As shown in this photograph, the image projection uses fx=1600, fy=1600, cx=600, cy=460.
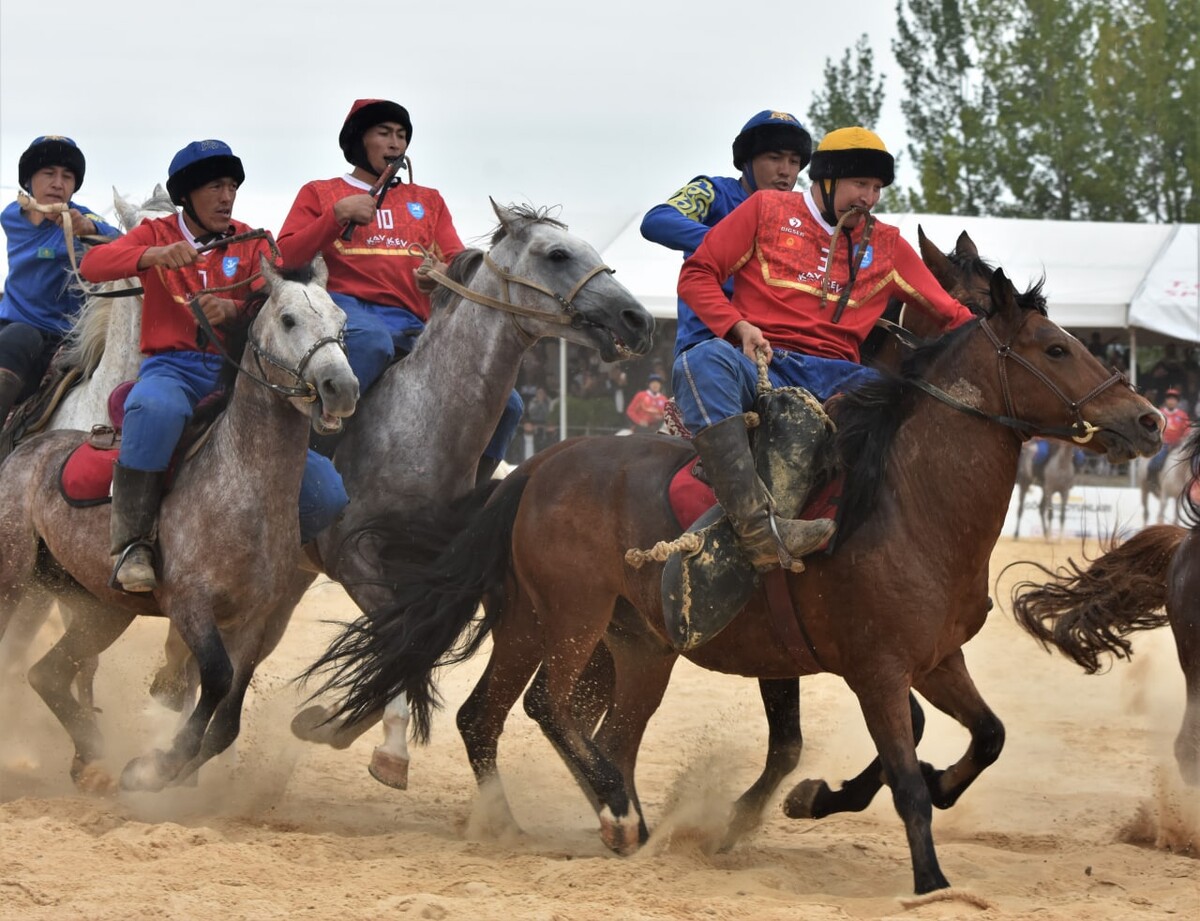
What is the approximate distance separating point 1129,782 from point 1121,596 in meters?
1.17

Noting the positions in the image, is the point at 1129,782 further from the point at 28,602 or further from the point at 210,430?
the point at 28,602

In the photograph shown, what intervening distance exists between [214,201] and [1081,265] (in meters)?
16.6

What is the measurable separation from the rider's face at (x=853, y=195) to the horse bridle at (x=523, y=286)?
3.85ft

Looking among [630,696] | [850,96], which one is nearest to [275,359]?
[630,696]

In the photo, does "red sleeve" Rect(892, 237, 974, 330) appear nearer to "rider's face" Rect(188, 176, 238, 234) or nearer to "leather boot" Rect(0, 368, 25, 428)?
"rider's face" Rect(188, 176, 238, 234)

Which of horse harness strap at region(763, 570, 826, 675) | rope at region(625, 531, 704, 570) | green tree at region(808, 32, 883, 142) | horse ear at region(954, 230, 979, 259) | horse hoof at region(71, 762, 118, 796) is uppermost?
green tree at region(808, 32, 883, 142)

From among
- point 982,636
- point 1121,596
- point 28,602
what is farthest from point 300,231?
point 982,636

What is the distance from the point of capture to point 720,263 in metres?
5.59

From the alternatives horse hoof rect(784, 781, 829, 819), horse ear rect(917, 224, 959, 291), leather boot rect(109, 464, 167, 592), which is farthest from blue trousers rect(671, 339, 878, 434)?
leather boot rect(109, 464, 167, 592)

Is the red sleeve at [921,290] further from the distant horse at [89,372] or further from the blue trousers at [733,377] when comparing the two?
the distant horse at [89,372]

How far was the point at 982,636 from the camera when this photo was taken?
11930mm

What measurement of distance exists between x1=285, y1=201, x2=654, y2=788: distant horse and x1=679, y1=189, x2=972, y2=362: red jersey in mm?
808

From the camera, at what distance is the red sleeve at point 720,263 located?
18.2 ft

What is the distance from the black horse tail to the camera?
6094mm
